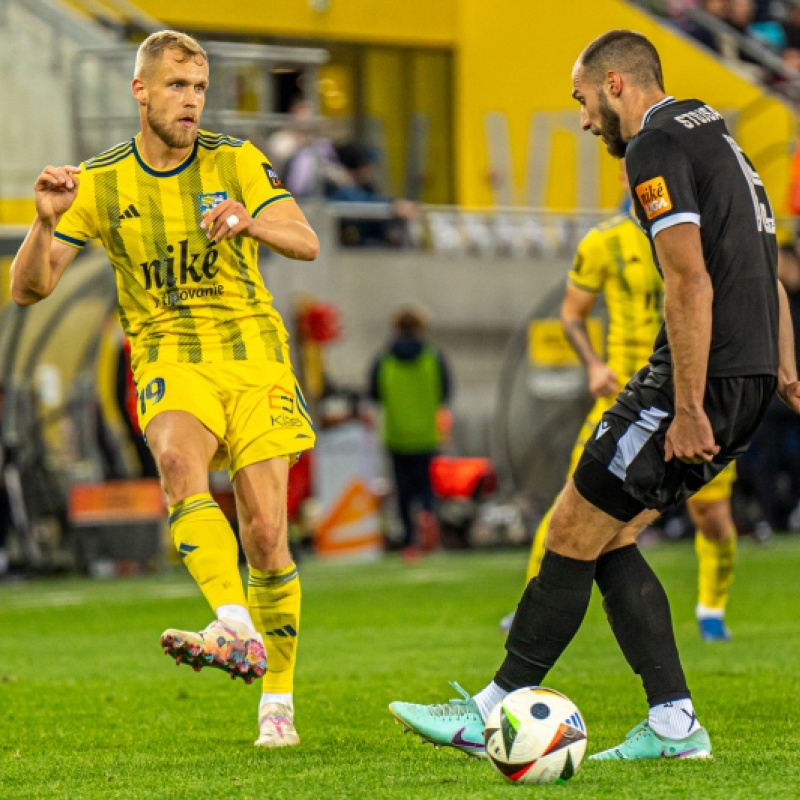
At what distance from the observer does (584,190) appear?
27.7 meters

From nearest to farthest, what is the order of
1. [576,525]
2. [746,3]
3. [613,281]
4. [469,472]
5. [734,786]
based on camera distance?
[734,786]
[576,525]
[613,281]
[469,472]
[746,3]

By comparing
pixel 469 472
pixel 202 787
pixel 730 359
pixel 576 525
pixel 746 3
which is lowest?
pixel 469 472

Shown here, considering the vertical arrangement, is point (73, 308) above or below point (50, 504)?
above

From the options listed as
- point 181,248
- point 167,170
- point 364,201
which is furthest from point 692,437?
point 364,201

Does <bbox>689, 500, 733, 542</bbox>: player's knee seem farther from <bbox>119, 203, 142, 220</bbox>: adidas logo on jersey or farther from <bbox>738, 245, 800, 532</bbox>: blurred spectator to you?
<bbox>738, 245, 800, 532</bbox>: blurred spectator

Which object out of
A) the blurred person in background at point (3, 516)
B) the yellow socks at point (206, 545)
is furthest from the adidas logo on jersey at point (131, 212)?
the blurred person in background at point (3, 516)

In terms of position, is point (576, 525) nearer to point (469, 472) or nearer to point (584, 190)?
point (469, 472)

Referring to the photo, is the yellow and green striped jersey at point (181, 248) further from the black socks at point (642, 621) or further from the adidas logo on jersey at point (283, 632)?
the black socks at point (642, 621)

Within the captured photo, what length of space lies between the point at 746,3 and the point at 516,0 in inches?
131

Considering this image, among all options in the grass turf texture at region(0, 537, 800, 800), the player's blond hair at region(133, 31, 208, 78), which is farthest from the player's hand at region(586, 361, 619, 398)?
the player's blond hair at region(133, 31, 208, 78)

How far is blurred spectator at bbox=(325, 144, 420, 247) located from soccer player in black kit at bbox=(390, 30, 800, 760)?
15614 millimetres

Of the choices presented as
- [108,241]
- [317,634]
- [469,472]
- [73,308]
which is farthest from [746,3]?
[108,241]

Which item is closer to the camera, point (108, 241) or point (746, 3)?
point (108, 241)

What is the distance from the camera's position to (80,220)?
21.7 feet
